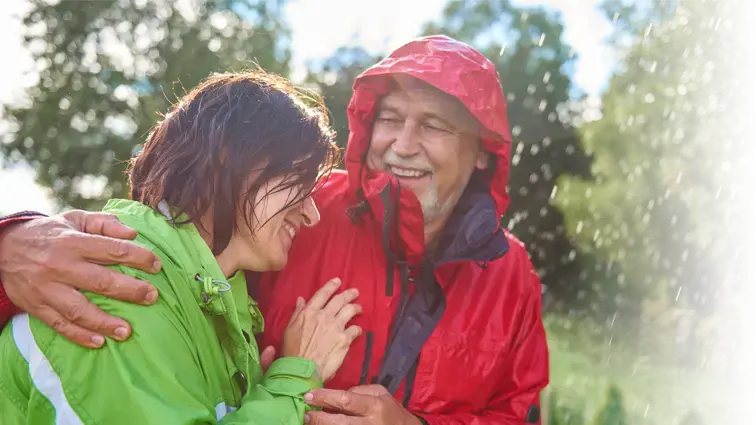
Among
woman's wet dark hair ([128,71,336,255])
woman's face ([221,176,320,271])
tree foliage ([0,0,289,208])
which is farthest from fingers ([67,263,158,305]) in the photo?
tree foliage ([0,0,289,208])

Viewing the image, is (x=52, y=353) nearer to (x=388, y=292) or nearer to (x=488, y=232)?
(x=388, y=292)

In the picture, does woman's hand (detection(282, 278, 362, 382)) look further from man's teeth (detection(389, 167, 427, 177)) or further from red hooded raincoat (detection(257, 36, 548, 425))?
man's teeth (detection(389, 167, 427, 177))

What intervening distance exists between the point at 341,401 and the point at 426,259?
804 millimetres

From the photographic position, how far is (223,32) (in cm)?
1680

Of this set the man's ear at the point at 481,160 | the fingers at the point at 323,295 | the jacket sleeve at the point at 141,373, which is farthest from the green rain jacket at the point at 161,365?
the man's ear at the point at 481,160

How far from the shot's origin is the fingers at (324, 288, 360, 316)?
2.45 metres

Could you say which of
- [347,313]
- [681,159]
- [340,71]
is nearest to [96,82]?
[340,71]

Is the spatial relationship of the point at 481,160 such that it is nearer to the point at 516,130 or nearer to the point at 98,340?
the point at 98,340

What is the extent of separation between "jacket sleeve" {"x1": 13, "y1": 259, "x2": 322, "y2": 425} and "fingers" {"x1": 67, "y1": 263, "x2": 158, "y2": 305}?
0.06ft

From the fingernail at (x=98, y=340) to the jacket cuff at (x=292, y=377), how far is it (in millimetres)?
479

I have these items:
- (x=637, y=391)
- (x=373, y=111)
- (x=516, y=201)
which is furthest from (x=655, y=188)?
(x=373, y=111)

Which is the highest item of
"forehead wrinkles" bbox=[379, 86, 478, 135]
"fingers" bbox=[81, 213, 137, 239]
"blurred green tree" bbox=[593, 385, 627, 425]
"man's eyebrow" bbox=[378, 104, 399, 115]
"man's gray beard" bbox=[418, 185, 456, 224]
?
"forehead wrinkles" bbox=[379, 86, 478, 135]

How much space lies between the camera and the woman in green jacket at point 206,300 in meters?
1.66

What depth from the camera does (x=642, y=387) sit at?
28.8ft
